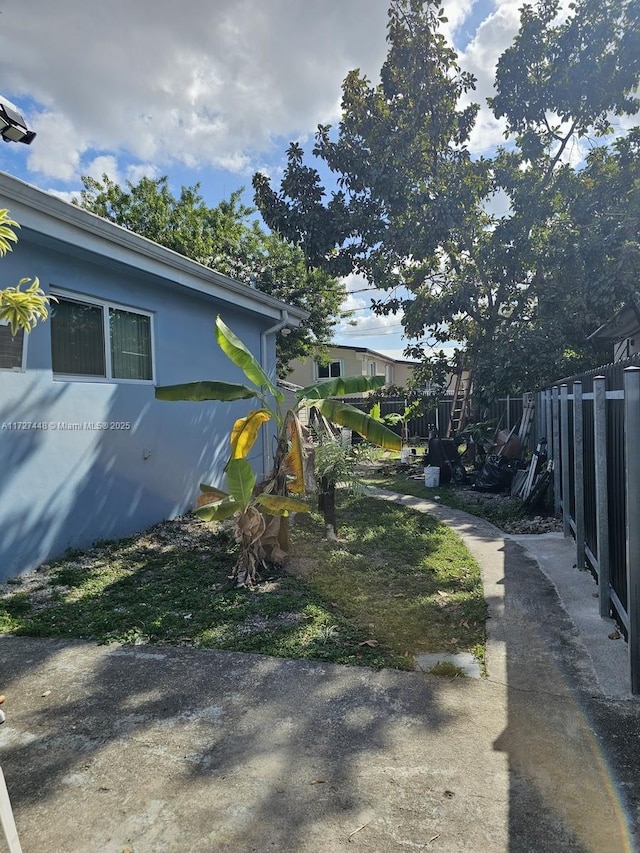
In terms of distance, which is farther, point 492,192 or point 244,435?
point 492,192

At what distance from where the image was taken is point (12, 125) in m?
3.59

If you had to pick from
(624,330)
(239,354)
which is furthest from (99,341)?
(624,330)

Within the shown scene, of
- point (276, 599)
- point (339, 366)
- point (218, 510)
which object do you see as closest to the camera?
point (276, 599)

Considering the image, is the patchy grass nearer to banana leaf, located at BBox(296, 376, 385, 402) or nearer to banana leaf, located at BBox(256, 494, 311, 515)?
banana leaf, located at BBox(296, 376, 385, 402)

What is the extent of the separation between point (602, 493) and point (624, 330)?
878 centimetres

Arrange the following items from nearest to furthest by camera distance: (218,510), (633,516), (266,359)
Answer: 1. (633,516)
2. (218,510)
3. (266,359)

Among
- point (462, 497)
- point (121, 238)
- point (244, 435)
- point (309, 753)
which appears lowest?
point (309, 753)

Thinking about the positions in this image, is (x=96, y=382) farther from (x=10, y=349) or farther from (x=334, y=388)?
(x=334, y=388)

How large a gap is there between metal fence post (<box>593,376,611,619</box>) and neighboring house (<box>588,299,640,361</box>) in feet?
21.9

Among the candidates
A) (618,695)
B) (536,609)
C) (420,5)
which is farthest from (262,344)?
(420,5)

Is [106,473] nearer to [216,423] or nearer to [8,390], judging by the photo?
[8,390]

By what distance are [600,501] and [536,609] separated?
122 cm

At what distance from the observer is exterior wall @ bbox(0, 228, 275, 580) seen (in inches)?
224

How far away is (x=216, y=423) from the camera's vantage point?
9.63 meters
